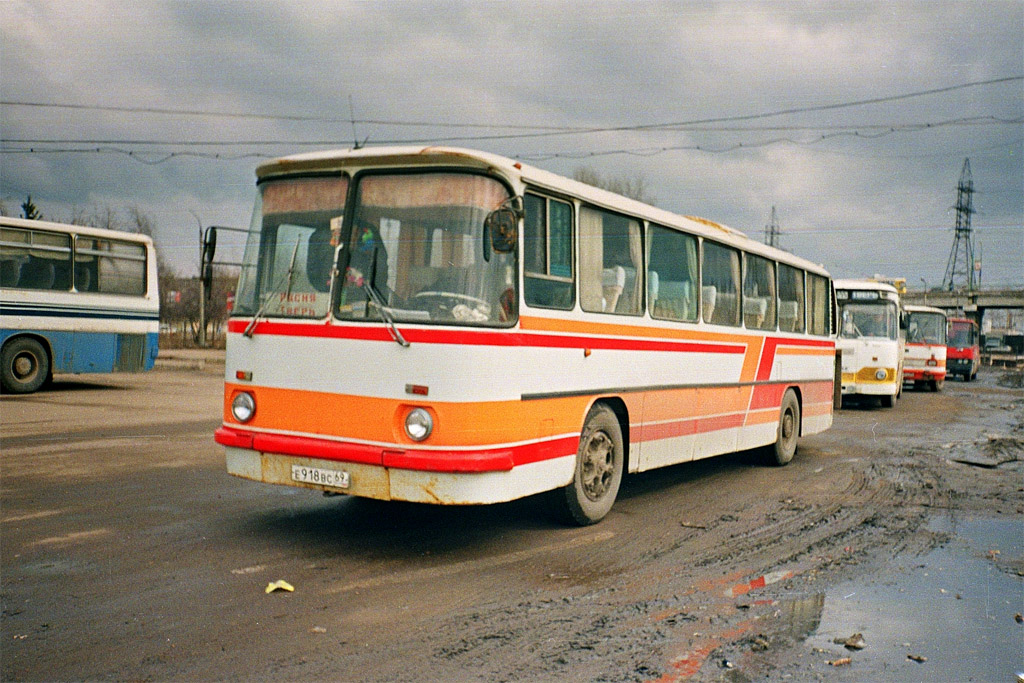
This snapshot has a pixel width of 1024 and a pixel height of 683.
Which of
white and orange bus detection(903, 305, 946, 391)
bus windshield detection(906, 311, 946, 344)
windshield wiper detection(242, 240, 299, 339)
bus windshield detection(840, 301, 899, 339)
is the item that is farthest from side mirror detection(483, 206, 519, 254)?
bus windshield detection(906, 311, 946, 344)

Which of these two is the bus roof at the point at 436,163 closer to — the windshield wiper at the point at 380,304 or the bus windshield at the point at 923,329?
the windshield wiper at the point at 380,304

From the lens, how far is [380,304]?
6.37m

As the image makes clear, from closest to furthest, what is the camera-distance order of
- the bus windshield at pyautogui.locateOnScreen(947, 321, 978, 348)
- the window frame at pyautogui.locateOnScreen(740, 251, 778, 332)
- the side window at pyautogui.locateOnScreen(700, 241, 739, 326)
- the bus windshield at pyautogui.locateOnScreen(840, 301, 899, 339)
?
1. the side window at pyautogui.locateOnScreen(700, 241, 739, 326)
2. the window frame at pyautogui.locateOnScreen(740, 251, 778, 332)
3. the bus windshield at pyautogui.locateOnScreen(840, 301, 899, 339)
4. the bus windshield at pyautogui.locateOnScreen(947, 321, 978, 348)

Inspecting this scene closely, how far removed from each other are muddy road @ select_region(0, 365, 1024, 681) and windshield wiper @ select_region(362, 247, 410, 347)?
158cm

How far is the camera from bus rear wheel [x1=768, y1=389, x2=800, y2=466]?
12047 millimetres

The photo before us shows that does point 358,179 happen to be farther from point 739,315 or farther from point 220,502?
point 739,315

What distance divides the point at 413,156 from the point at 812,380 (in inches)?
351

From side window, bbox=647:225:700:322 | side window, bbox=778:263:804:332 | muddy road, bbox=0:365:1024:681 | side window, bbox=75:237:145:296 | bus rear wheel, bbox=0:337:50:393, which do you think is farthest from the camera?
side window, bbox=75:237:145:296

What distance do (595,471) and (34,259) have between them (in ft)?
52.1

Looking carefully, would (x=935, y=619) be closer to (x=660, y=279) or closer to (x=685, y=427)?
(x=685, y=427)

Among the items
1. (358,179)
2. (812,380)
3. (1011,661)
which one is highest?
(358,179)

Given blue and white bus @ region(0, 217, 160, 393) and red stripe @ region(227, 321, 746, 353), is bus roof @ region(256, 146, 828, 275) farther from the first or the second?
blue and white bus @ region(0, 217, 160, 393)

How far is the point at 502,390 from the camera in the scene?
21.0ft

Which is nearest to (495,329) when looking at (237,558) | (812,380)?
(237,558)
